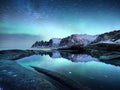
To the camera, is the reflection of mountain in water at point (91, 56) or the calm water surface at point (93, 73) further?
the reflection of mountain in water at point (91, 56)

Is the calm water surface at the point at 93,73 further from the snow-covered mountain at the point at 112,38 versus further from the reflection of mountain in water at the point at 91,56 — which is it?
the snow-covered mountain at the point at 112,38

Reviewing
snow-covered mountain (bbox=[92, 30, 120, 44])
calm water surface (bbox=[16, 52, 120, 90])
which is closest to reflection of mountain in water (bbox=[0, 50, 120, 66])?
calm water surface (bbox=[16, 52, 120, 90])

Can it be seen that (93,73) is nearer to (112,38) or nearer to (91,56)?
(91,56)

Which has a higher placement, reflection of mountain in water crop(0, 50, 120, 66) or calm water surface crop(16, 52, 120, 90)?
reflection of mountain in water crop(0, 50, 120, 66)

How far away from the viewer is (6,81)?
25.9ft

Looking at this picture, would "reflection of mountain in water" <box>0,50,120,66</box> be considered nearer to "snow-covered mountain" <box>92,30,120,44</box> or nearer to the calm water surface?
the calm water surface

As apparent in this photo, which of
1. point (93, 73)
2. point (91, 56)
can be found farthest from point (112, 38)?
point (93, 73)

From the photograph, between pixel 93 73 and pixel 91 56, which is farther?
pixel 91 56

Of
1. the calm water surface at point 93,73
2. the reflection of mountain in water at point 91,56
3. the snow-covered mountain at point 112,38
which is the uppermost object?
the snow-covered mountain at point 112,38

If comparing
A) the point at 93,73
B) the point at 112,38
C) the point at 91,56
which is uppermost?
the point at 112,38

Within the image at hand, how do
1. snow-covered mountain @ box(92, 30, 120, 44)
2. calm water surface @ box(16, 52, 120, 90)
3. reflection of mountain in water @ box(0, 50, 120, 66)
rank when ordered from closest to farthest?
calm water surface @ box(16, 52, 120, 90), reflection of mountain in water @ box(0, 50, 120, 66), snow-covered mountain @ box(92, 30, 120, 44)

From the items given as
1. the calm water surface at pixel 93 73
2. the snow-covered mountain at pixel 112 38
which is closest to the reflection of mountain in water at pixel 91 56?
the calm water surface at pixel 93 73

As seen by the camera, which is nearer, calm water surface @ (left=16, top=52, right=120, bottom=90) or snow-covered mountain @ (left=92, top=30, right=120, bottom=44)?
calm water surface @ (left=16, top=52, right=120, bottom=90)

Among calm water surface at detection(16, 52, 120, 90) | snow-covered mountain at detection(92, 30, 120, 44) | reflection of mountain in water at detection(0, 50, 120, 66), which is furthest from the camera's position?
snow-covered mountain at detection(92, 30, 120, 44)
